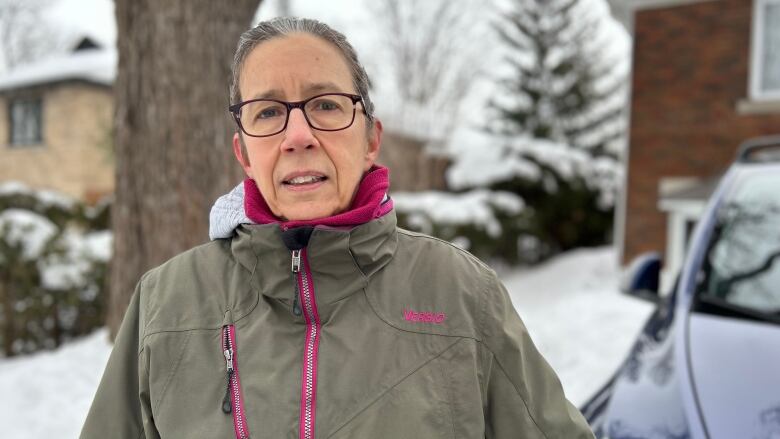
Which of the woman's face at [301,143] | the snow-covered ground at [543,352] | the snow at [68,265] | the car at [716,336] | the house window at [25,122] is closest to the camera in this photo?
the woman's face at [301,143]

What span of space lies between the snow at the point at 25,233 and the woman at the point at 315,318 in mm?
4494

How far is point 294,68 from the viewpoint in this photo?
1236mm

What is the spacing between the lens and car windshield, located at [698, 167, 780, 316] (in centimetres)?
242

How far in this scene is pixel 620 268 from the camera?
30.0ft

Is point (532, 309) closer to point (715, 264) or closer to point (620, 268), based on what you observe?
point (620, 268)

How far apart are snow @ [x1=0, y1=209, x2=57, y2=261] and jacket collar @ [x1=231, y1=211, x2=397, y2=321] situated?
4.71 metres

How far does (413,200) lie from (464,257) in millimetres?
7714

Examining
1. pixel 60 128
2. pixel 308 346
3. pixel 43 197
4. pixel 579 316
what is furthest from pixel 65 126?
pixel 308 346

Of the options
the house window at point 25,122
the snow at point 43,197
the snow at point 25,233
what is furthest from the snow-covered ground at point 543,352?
the house window at point 25,122

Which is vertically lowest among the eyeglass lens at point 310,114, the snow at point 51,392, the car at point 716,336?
the snow at point 51,392

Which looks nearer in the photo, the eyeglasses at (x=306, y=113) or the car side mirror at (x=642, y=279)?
the eyeglasses at (x=306, y=113)

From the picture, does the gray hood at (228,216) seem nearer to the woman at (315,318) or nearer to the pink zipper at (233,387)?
the woman at (315,318)

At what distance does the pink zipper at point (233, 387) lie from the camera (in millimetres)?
1142

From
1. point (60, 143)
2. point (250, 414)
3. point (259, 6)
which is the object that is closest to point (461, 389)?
point (250, 414)
